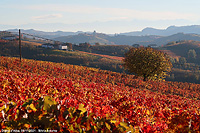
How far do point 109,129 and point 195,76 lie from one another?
341ft

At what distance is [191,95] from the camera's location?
30.9m

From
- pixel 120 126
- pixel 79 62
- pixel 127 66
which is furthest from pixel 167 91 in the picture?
pixel 79 62

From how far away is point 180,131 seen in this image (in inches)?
294

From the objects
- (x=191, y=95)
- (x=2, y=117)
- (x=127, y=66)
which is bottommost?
(x=191, y=95)

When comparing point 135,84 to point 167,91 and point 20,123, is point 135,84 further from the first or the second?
point 20,123

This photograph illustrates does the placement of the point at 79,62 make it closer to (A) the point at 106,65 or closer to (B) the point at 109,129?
(A) the point at 106,65

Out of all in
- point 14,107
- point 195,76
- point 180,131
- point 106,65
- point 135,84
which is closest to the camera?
point 14,107

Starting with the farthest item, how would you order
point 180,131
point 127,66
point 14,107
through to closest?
point 127,66 < point 180,131 < point 14,107

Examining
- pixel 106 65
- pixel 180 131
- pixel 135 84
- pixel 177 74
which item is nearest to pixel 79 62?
pixel 106 65

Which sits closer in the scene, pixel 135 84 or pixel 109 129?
pixel 109 129

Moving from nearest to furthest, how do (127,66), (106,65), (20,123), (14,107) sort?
(20,123)
(14,107)
(127,66)
(106,65)

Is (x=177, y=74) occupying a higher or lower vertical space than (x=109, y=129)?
lower

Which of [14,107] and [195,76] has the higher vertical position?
[14,107]

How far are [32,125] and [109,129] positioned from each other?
1.95 m
